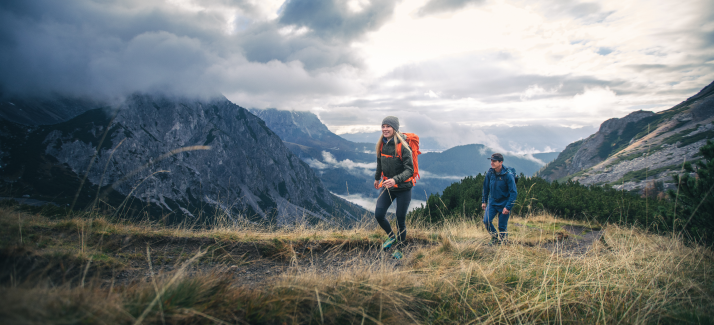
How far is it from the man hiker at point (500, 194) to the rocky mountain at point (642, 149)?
244ft

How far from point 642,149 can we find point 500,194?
15704 centimetres

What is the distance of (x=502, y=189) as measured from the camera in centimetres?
665

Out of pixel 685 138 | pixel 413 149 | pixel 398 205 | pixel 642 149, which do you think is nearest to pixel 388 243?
pixel 398 205

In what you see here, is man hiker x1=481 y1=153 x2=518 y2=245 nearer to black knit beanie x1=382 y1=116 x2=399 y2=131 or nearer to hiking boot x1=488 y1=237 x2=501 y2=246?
hiking boot x1=488 y1=237 x2=501 y2=246

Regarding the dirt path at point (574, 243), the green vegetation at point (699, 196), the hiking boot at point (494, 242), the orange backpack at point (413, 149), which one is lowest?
the dirt path at point (574, 243)

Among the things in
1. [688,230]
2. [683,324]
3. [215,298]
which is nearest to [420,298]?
[215,298]

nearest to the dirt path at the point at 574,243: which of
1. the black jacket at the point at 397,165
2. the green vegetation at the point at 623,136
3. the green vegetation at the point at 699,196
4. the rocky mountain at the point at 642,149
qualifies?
the green vegetation at the point at 699,196

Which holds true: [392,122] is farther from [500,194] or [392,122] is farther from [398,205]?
[500,194]

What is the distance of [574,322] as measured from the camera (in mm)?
2812

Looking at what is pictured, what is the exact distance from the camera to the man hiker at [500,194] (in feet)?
21.1

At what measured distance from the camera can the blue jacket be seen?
6434 millimetres

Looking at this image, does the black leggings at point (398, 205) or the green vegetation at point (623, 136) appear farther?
the green vegetation at point (623, 136)

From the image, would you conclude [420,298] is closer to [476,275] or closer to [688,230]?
[476,275]

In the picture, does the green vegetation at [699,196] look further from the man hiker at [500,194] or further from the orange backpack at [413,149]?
the orange backpack at [413,149]
